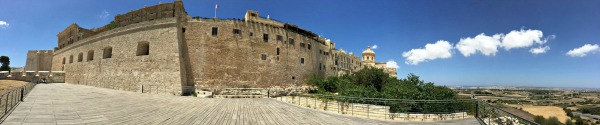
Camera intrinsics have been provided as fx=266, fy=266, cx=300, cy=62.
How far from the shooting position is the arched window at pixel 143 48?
22220mm

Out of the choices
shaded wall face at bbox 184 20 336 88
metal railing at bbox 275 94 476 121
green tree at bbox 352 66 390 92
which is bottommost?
metal railing at bbox 275 94 476 121

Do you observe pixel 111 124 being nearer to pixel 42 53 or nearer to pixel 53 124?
pixel 53 124

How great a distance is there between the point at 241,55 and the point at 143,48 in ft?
27.2

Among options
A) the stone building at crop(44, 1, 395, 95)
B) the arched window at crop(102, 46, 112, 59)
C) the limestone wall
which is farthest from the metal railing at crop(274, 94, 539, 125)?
the arched window at crop(102, 46, 112, 59)

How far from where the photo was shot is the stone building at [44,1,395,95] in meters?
20.8

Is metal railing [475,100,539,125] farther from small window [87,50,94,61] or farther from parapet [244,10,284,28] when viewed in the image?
small window [87,50,94,61]

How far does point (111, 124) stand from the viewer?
659 centimetres

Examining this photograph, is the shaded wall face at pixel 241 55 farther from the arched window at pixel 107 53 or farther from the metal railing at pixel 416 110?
the metal railing at pixel 416 110

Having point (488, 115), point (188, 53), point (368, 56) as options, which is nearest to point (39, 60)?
point (188, 53)

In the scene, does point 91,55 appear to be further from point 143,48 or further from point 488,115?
point 488,115

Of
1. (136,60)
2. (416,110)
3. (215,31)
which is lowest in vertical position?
(416,110)

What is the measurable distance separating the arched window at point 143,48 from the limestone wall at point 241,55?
4223mm

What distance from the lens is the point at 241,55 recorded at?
2308 cm

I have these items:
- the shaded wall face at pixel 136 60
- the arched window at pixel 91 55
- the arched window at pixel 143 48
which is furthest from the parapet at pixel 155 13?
the arched window at pixel 91 55
